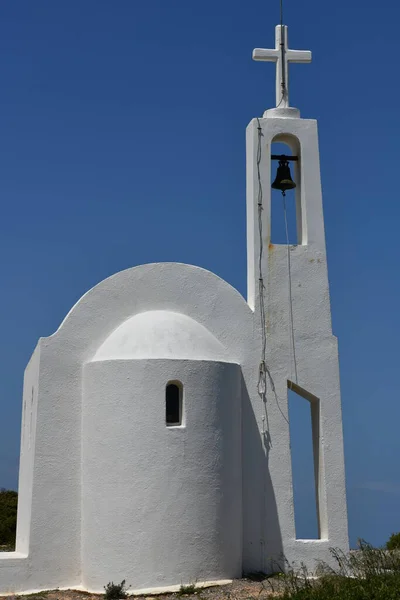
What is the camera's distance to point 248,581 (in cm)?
1462

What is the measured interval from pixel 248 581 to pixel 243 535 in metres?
0.92

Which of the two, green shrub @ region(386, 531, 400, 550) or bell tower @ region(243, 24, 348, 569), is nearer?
bell tower @ region(243, 24, 348, 569)

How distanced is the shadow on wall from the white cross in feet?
19.1

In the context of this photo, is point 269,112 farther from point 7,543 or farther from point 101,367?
point 7,543

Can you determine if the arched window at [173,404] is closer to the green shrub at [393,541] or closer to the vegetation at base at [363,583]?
the vegetation at base at [363,583]

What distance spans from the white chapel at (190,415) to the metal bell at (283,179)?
0.04m

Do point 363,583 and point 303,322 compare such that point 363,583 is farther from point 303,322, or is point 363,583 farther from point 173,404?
point 303,322

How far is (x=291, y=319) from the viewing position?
16438 mm

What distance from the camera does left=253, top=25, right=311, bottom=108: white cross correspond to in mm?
17344

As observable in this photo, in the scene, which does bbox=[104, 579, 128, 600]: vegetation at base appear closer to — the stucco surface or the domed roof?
the stucco surface

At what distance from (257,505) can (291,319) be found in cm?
345

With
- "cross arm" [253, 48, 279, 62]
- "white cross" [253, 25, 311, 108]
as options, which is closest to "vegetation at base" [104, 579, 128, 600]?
"white cross" [253, 25, 311, 108]

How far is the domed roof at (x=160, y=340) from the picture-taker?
48.2ft

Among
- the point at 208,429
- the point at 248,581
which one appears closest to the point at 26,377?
the point at 208,429
